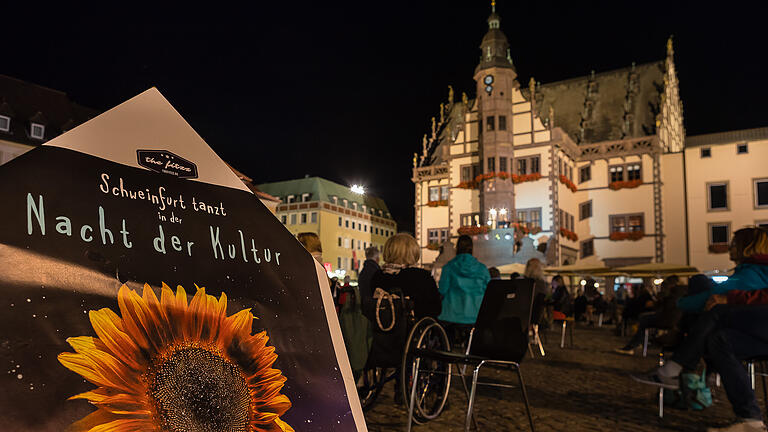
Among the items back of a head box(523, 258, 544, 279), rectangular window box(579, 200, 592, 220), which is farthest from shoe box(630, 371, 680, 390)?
rectangular window box(579, 200, 592, 220)

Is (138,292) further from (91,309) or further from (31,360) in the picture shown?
(31,360)

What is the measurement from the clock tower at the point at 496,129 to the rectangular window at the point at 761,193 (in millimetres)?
13279

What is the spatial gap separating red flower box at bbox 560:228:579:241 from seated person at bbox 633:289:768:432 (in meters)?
27.2

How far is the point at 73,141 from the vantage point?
1.28 meters

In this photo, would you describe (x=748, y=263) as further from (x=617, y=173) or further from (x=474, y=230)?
(x=617, y=173)

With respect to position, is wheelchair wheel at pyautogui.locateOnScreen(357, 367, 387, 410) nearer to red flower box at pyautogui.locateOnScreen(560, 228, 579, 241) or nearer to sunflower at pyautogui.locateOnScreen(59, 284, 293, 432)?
sunflower at pyautogui.locateOnScreen(59, 284, 293, 432)

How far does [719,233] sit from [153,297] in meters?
35.1

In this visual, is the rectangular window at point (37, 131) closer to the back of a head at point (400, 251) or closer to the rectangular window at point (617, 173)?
the back of a head at point (400, 251)

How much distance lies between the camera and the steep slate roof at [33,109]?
27.1 metres

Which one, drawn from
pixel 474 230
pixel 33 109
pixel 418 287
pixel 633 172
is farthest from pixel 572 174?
pixel 418 287

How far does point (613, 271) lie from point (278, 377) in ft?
67.3

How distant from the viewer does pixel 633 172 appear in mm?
31656

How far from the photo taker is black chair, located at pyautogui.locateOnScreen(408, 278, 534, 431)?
347 centimetres

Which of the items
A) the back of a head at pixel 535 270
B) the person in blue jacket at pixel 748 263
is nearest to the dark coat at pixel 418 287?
the person in blue jacket at pixel 748 263
